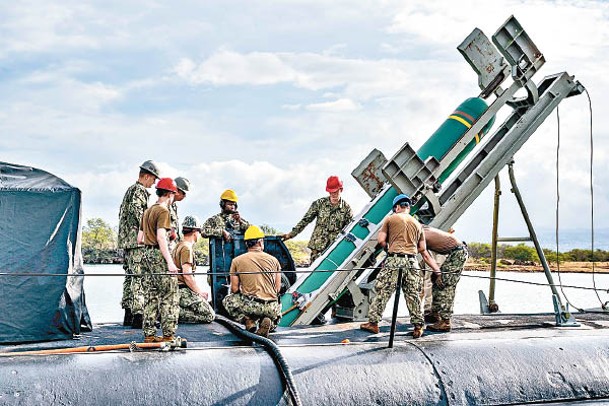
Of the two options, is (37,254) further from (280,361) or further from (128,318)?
(280,361)

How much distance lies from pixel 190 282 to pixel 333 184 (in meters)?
2.88

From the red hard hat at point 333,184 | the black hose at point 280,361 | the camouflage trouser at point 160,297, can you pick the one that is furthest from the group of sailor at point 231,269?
the red hard hat at point 333,184

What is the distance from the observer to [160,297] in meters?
7.19

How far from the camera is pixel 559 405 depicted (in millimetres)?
7074

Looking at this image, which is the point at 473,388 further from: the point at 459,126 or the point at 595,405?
the point at 459,126

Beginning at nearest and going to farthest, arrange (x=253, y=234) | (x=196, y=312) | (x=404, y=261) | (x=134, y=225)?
(x=253, y=234) < (x=404, y=261) < (x=134, y=225) < (x=196, y=312)

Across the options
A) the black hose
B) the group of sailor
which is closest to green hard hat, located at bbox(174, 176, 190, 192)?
the group of sailor

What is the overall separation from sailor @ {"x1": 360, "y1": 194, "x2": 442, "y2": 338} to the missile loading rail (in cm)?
116

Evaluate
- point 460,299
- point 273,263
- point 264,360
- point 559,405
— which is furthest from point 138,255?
point 460,299

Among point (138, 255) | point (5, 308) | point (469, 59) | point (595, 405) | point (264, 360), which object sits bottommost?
point (595, 405)

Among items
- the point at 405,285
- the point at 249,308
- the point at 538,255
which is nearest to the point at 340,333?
the point at 405,285

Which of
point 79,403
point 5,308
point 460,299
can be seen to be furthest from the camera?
point 460,299

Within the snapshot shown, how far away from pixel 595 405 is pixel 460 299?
7858 mm

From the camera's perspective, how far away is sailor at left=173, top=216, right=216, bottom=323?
27.3 ft
